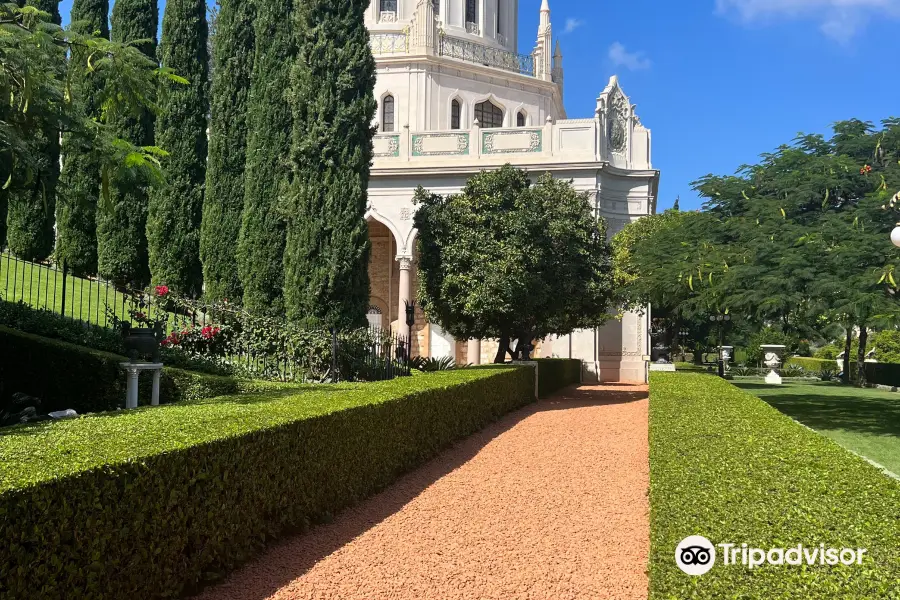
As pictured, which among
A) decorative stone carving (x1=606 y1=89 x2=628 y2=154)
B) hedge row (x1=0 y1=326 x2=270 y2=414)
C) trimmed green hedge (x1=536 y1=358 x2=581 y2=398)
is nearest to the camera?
hedge row (x1=0 y1=326 x2=270 y2=414)

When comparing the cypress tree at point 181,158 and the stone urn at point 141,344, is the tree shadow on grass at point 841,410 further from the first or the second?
the cypress tree at point 181,158

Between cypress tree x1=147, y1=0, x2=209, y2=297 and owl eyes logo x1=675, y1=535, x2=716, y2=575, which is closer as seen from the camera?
owl eyes logo x1=675, y1=535, x2=716, y2=575

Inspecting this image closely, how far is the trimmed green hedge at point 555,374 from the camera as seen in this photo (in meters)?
22.8

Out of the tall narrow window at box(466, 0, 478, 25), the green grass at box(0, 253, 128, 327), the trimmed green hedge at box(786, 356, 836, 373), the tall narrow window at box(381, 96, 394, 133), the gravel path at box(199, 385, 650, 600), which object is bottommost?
the trimmed green hedge at box(786, 356, 836, 373)

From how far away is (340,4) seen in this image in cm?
1684

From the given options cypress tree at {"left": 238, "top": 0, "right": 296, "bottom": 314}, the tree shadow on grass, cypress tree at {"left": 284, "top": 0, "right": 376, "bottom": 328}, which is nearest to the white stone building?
the tree shadow on grass

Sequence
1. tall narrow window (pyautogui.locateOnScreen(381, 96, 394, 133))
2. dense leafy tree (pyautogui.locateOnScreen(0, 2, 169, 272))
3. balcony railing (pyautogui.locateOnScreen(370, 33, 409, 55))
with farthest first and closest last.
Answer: balcony railing (pyautogui.locateOnScreen(370, 33, 409, 55)) → tall narrow window (pyautogui.locateOnScreen(381, 96, 394, 133)) → dense leafy tree (pyautogui.locateOnScreen(0, 2, 169, 272))

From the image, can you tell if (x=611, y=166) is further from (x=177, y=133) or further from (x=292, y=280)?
(x=292, y=280)

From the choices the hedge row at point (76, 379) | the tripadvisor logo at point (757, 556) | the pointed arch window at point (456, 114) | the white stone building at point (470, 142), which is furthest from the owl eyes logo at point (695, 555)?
the pointed arch window at point (456, 114)

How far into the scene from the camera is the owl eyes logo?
347cm

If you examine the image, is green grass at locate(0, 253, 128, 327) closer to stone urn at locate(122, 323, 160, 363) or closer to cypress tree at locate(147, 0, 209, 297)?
cypress tree at locate(147, 0, 209, 297)

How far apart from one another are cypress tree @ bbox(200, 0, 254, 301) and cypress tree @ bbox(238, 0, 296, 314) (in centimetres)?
169

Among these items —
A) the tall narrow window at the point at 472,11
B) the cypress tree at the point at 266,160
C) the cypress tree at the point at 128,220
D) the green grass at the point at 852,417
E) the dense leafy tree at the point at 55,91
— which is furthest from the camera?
the tall narrow window at the point at 472,11

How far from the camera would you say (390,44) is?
38.8 metres
